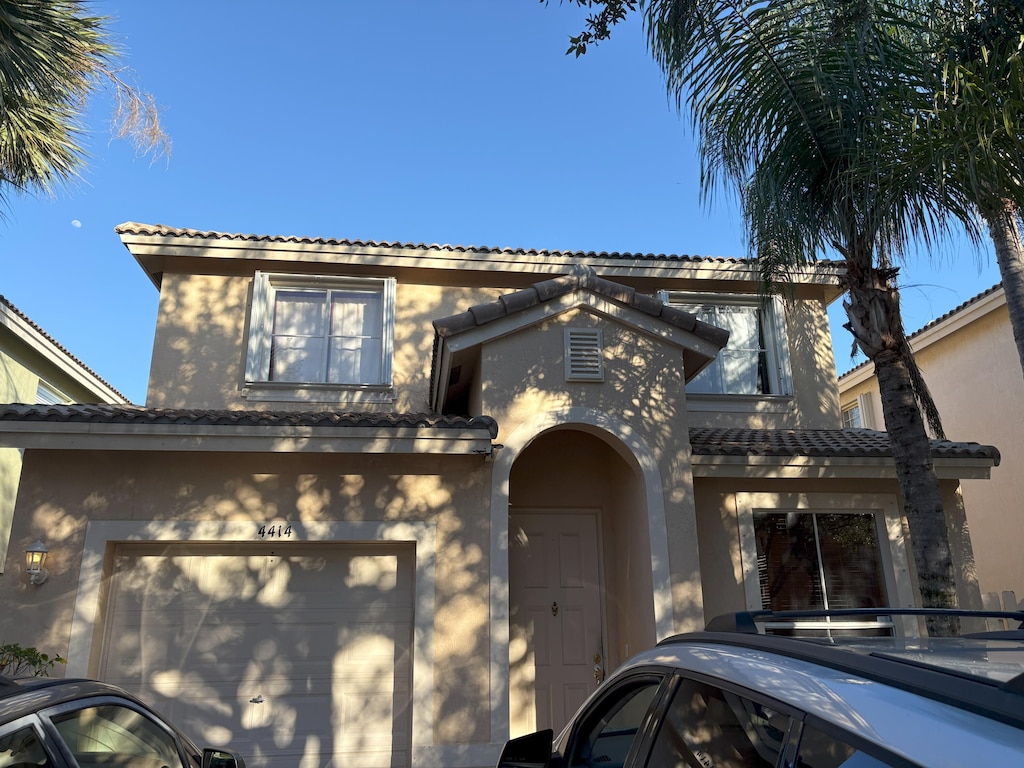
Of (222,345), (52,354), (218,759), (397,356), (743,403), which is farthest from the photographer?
(52,354)

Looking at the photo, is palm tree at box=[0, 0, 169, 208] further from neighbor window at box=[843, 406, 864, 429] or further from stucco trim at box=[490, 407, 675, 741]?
neighbor window at box=[843, 406, 864, 429]

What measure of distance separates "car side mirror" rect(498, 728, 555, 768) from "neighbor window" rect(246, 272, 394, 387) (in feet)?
26.9

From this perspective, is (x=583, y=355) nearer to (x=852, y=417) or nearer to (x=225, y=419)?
(x=225, y=419)

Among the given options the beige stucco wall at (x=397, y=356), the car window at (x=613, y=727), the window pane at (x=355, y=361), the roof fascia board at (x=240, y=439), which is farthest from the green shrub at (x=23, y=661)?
the car window at (x=613, y=727)

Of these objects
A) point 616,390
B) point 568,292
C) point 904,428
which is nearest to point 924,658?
point 904,428

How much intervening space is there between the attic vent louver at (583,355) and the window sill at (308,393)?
3772 millimetres

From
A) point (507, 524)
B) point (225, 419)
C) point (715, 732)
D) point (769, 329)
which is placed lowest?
point (715, 732)

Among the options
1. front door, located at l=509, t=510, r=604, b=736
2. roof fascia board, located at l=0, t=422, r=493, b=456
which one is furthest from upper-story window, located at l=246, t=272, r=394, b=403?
roof fascia board, located at l=0, t=422, r=493, b=456

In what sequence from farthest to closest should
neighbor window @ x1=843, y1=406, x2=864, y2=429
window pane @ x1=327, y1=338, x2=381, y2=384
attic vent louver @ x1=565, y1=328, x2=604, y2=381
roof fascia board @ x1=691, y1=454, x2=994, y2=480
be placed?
neighbor window @ x1=843, y1=406, x2=864, y2=429
window pane @ x1=327, y1=338, x2=381, y2=384
roof fascia board @ x1=691, y1=454, x2=994, y2=480
attic vent louver @ x1=565, y1=328, x2=604, y2=381

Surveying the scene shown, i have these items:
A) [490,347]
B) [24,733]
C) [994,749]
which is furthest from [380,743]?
[994,749]

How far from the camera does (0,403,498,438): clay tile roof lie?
730 centimetres

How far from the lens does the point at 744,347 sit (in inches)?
475

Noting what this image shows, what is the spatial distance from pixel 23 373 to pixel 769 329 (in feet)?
45.8

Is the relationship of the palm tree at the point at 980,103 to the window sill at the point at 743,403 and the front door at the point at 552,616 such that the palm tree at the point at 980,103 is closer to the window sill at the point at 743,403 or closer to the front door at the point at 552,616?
the front door at the point at 552,616
